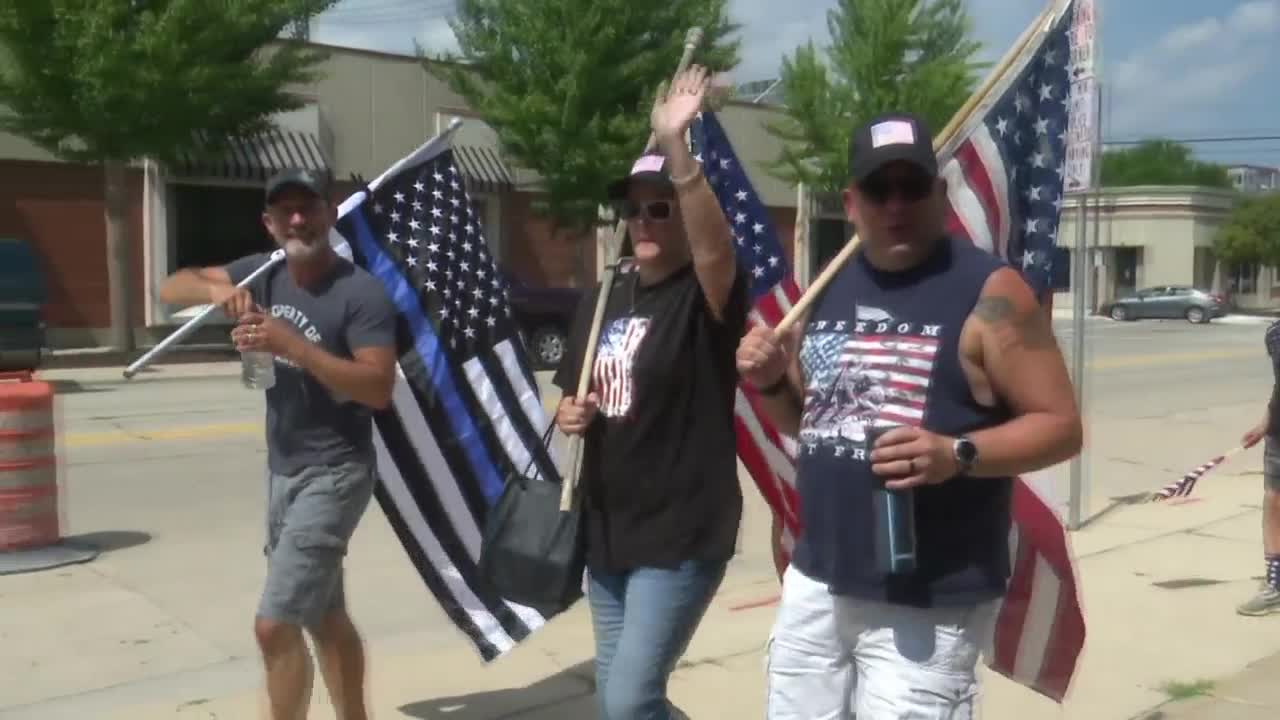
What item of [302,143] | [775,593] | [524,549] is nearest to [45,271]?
[302,143]

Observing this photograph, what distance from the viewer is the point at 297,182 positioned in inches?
155

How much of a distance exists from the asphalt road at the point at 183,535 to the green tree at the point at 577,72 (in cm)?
989

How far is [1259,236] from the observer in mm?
52531

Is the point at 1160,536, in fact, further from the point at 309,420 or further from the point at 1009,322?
the point at 1009,322

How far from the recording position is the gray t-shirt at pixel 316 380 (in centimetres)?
396

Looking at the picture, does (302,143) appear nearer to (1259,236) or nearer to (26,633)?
(26,633)

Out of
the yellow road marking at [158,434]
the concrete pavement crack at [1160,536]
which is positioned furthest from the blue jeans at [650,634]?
the yellow road marking at [158,434]

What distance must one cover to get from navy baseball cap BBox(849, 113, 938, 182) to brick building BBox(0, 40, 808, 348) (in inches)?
748

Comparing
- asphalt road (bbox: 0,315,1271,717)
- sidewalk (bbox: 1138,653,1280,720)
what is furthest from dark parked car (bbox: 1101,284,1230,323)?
sidewalk (bbox: 1138,653,1280,720)

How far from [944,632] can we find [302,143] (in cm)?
2501

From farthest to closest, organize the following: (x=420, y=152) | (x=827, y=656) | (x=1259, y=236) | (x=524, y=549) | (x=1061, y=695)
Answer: (x=1259, y=236), (x=420, y=152), (x=1061, y=695), (x=524, y=549), (x=827, y=656)

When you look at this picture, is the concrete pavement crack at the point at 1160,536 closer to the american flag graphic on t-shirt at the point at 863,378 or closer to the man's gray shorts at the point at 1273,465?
the man's gray shorts at the point at 1273,465

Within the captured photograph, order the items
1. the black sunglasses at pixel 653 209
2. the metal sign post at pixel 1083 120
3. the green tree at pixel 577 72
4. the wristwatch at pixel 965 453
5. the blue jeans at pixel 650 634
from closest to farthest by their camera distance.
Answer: the wristwatch at pixel 965 453 → the blue jeans at pixel 650 634 → the black sunglasses at pixel 653 209 → the metal sign post at pixel 1083 120 → the green tree at pixel 577 72

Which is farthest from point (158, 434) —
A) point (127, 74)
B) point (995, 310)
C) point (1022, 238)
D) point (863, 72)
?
point (863, 72)
